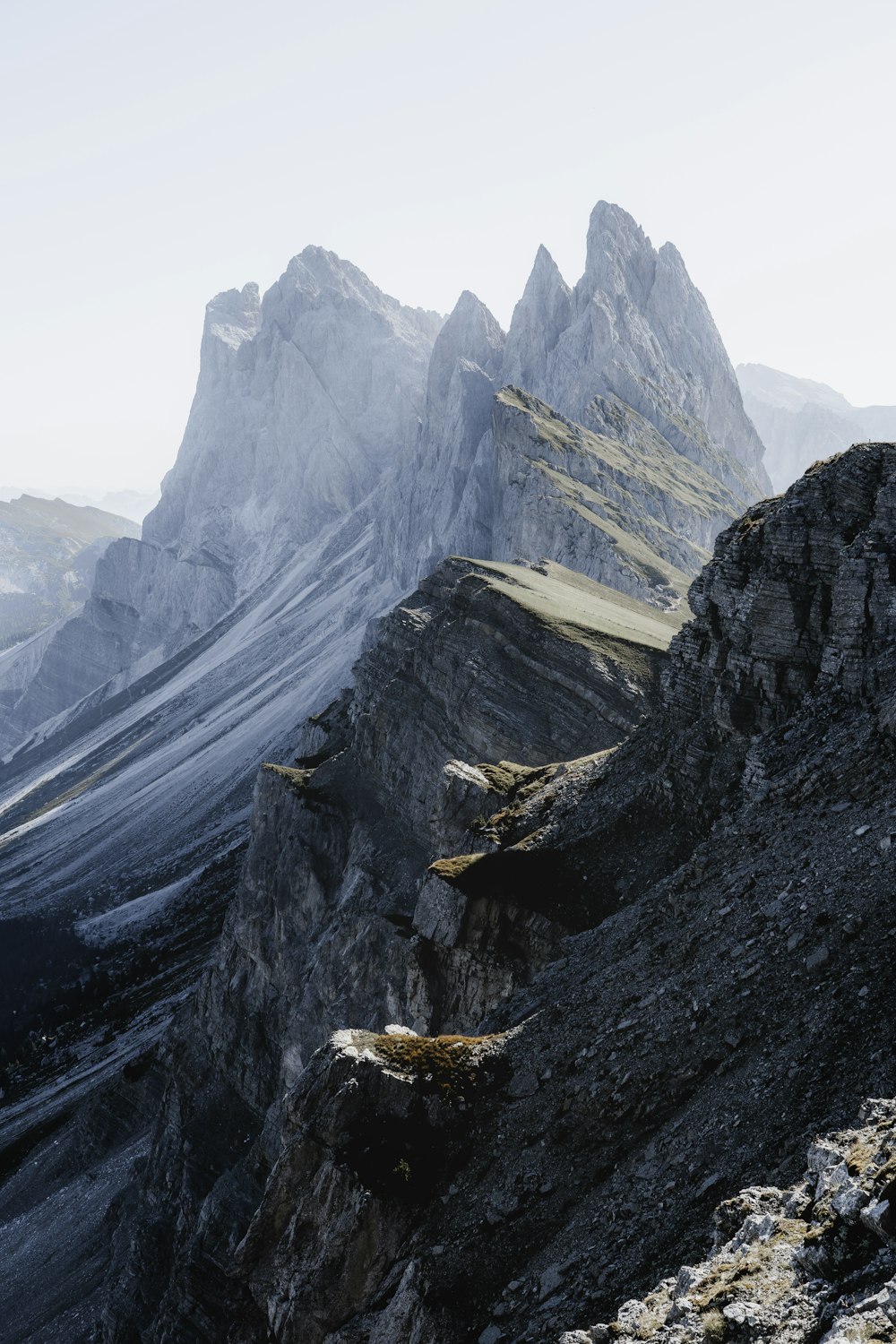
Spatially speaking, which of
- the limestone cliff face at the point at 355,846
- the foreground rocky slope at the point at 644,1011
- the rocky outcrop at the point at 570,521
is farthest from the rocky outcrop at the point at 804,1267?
the rocky outcrop at the point at 570,521

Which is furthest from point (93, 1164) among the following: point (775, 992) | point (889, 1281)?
point (889, 1281)

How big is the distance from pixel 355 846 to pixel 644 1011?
55.8m

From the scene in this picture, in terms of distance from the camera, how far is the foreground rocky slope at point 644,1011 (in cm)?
Result: 2030

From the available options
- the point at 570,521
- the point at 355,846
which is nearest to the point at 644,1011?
the point at 355,846

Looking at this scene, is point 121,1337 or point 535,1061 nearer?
point 535,1061

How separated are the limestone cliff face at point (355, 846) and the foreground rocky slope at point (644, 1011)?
12427 millimetres

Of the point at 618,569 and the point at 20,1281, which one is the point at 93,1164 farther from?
the point at 618,569

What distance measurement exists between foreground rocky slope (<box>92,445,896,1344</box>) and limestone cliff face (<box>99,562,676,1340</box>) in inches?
489

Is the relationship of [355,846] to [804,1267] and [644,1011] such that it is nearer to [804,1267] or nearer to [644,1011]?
[644,1011]

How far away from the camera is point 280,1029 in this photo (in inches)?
2963

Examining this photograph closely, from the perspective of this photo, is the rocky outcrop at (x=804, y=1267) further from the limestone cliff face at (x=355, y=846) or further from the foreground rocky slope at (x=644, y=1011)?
the limestone cliff face at (x=355, y=846)

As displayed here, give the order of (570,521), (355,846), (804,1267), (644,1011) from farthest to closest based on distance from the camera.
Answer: (570,521), (355,846), (644,1011), (804,1267)

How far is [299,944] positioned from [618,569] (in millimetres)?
103422

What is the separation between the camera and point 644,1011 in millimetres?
25938
